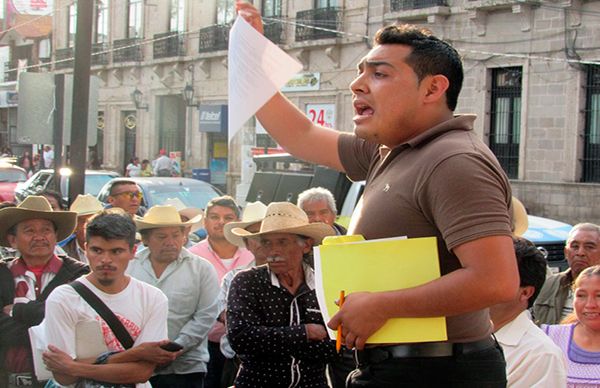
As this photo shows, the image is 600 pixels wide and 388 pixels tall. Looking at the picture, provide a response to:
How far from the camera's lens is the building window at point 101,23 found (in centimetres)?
3816

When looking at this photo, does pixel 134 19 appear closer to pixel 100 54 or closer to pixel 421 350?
pixel 100 54

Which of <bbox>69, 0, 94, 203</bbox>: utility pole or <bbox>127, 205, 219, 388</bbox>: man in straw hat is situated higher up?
<bbox>69, 0, 94, 203</bbox>: utility pole

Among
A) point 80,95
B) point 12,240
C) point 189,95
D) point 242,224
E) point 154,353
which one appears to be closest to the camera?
point 154,353

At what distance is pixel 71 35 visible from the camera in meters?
41.3

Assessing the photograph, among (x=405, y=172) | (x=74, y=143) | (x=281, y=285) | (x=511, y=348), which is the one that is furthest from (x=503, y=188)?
(x=74, y=143)

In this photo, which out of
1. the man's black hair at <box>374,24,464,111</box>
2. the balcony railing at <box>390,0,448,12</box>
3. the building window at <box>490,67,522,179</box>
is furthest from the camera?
the balcony railing at <box>390,0,448,12</box>

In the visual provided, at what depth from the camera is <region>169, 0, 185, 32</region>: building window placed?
33.8 metres

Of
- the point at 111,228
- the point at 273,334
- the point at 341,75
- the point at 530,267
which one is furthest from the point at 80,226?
the point at 341,75

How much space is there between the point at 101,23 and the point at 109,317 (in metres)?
36.0

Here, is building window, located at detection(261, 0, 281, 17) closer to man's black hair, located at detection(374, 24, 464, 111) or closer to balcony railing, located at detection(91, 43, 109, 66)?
balcony railing, located at detection(91, 43, 109, 66)

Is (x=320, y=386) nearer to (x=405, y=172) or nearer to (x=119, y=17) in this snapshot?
(x=405, y=172)

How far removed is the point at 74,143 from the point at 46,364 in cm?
461

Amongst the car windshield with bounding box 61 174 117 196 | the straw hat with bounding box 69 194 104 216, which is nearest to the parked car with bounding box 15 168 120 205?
the car windshield with bounding box 61 174 117 196

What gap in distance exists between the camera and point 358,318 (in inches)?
97.8
